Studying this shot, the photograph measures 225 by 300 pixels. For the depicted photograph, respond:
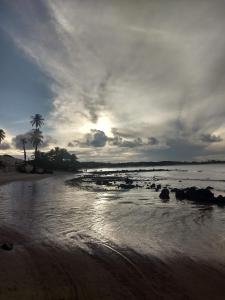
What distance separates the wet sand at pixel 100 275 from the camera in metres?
8.00

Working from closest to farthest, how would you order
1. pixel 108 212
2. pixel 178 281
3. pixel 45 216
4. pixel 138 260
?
pixel 178 281
pixel 138 260
pixel 45 216
pixel 108 212

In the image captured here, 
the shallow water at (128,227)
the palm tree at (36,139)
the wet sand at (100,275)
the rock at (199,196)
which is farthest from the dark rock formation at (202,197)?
the palm tree at (36,139)

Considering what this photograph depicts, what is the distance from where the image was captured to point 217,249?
12750mm

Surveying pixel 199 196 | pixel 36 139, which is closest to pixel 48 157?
pixel 36 139

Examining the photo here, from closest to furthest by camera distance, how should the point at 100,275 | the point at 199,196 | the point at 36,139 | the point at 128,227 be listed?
1. the point at 100,275
2. the point at 128,227
3. the point at 199,196
4. the point at 36,139

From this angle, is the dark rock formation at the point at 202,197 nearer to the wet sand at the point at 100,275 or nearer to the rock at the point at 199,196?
the rock at the point at 199,196

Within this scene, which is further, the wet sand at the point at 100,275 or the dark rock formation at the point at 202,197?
the dark rock formation at the point at 202,197

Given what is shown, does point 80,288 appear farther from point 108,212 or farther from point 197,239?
point 108,212

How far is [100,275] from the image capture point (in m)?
9.24

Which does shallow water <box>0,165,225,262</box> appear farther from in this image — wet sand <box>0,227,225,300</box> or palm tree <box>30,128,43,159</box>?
palm tree <box>30,128,43,159</box>

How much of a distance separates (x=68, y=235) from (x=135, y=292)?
6.59m

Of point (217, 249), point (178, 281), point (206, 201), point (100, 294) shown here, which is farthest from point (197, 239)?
point (206, 201)

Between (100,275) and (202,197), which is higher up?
(202,197)

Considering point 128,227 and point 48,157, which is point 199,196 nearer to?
point 128,227
